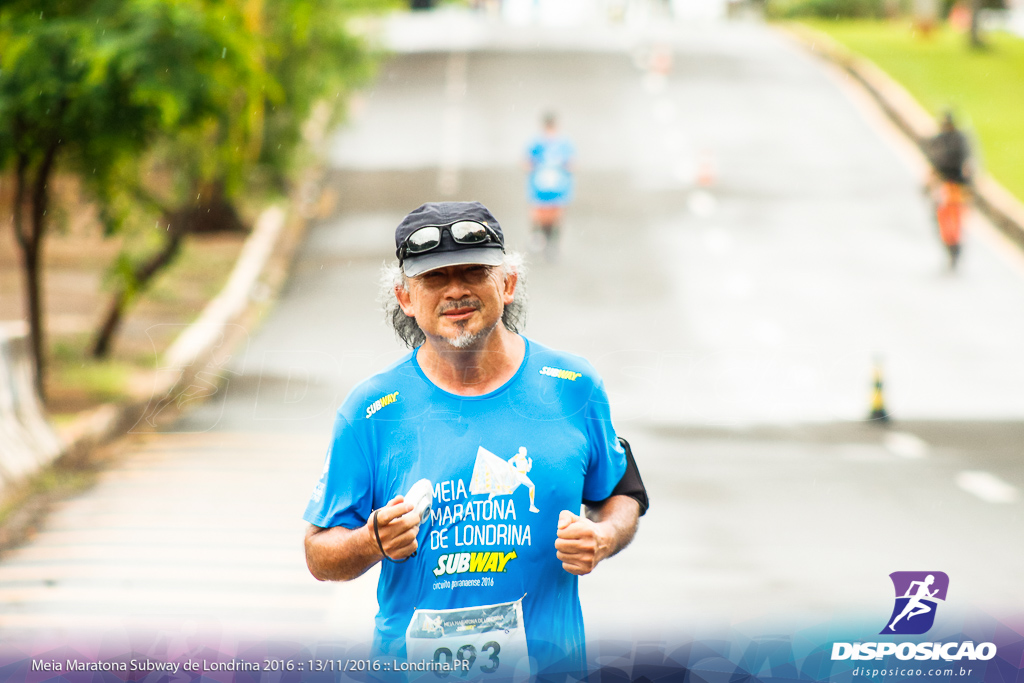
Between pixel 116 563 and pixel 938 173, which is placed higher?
pixel 938 173

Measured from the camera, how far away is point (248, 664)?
491 cm

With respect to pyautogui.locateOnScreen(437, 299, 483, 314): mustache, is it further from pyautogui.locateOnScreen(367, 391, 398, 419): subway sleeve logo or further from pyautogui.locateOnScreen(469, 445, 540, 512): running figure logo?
pyautogui.locateOnScreen(469, 445, 540, 512): running figure logo

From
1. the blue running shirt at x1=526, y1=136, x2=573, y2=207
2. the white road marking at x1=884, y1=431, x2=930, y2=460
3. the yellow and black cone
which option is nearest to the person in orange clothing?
the blue running shirt at x1=526, y1=136, x2=573, y2=207

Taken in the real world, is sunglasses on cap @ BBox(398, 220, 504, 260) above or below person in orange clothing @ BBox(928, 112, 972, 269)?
below

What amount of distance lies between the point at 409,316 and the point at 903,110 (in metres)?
29.9

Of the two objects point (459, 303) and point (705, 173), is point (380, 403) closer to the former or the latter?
point (459, 303)

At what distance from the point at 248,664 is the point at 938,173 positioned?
669 inches

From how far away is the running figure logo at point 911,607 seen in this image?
16.3 feet

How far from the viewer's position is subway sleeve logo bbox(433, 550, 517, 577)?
143 inches

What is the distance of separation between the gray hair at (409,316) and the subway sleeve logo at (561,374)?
8.6 inches

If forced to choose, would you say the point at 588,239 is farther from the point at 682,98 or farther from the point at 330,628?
the point at 330,628

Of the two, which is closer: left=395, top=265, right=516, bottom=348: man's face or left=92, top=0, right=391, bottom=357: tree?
left=395, top=265, right=516, bottom=348: man's face

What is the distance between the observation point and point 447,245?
361cm

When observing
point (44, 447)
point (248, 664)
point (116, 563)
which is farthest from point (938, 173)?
point (248, 664)
